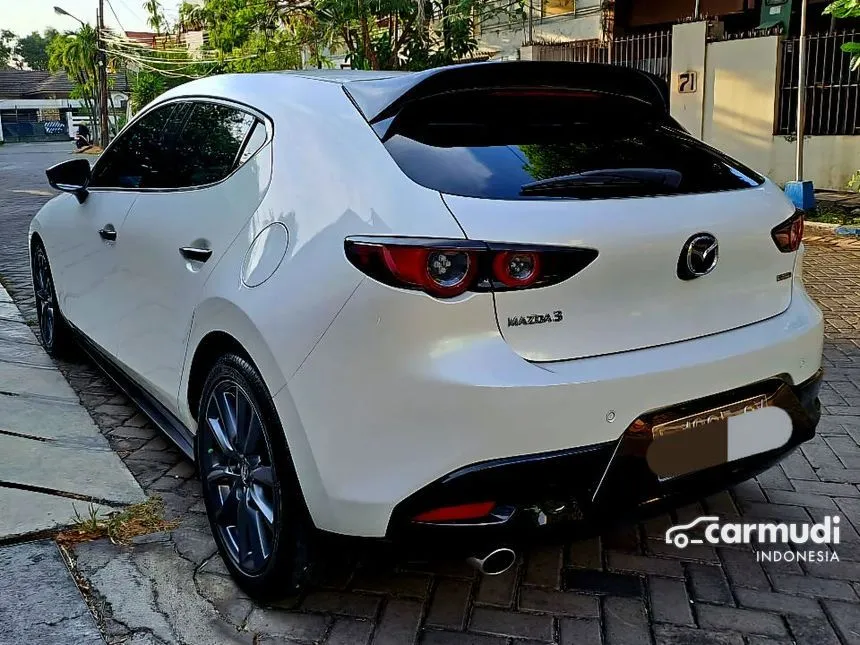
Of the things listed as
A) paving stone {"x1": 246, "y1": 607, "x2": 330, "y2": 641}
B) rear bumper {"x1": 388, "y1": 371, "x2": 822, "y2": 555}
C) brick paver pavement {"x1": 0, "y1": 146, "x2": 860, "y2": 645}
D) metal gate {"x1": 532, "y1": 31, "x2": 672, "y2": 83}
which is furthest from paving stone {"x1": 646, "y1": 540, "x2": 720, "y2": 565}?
metal gate {"x1": 532, "y1": 31, "x2": 672, "y2": 83}

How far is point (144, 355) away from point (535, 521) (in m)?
1.91

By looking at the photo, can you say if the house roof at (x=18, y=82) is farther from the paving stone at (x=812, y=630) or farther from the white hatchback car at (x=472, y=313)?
the paving stone at (x=812, y=630)

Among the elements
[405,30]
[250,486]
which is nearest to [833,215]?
[405,30]

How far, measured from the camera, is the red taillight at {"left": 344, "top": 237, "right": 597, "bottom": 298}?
205 centimetres

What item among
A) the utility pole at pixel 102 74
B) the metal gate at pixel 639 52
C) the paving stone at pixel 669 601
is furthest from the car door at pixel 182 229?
the utility pole at pixel 102 74

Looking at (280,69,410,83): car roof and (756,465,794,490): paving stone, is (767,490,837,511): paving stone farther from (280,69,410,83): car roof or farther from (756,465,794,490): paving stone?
(280,69,410,83): car roof

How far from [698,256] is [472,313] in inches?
28.1

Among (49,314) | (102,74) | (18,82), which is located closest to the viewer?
(49,314)

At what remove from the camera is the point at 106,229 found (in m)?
3.72

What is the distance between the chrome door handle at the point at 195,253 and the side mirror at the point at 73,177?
148cm

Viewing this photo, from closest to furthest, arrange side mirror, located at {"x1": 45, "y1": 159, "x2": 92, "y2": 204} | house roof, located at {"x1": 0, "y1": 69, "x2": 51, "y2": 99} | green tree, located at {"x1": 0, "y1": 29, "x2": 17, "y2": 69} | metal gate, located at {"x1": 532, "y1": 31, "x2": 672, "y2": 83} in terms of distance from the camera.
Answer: side mirror, located at {"x1": 45, "y1": 159, "x2": 92, "y2": 204}
metal gate, located at {"x1": 532, "y1": 31, "x2": 672, "y2": 83}
house roof, located at {"x1": 0, "y1": 69, "x2": 51, "y2": 99}
green tree, located at {"x1": 0, "y1": 29, "x2": 17, "y2": 69}

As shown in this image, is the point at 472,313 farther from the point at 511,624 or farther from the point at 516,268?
the point at 511,624

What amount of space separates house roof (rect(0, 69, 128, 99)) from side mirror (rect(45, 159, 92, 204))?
66.5m

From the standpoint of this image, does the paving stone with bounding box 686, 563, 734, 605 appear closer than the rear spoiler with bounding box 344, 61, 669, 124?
No
